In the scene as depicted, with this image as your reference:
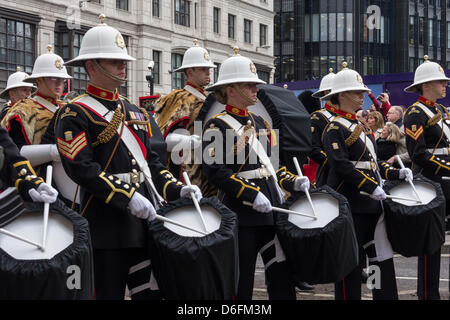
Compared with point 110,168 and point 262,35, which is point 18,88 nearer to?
point 110,168

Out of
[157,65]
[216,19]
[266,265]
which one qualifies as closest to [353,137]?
[266,265]

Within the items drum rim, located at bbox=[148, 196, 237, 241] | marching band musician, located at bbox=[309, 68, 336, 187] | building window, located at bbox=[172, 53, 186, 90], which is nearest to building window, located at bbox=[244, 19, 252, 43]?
building window, located at bbox=[172, 53, 186, 90]

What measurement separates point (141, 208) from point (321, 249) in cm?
144

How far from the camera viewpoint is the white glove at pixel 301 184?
6.08 metres

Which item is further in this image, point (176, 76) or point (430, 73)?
point (176, 76)

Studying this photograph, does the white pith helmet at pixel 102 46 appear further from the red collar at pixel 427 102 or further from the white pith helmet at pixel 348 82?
the red collar at pixel 427 102

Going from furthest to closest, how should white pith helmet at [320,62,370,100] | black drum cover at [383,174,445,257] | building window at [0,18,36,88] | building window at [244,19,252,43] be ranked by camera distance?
building window at [244,19,252,43] → building window at [0,18,36,88] → white pith helmet at [320,62,370,100] → black drum cover at [383,174,445,257]

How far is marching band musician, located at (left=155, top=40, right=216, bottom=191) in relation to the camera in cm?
744

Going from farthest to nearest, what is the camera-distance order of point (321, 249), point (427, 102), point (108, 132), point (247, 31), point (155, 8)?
point (247, 31), point (155, 8), point (427, 102), point (321, 249), point (108, 132)

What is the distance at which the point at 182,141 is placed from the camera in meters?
7.39

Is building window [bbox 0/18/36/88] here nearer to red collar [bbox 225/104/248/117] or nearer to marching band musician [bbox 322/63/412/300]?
marching band musician [bbox 322/63/412/300]

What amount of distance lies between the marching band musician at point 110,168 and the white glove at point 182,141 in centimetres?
188

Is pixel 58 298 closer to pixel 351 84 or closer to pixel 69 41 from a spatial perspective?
pixel 351 84

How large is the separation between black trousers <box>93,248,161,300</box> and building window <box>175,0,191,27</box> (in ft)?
127
